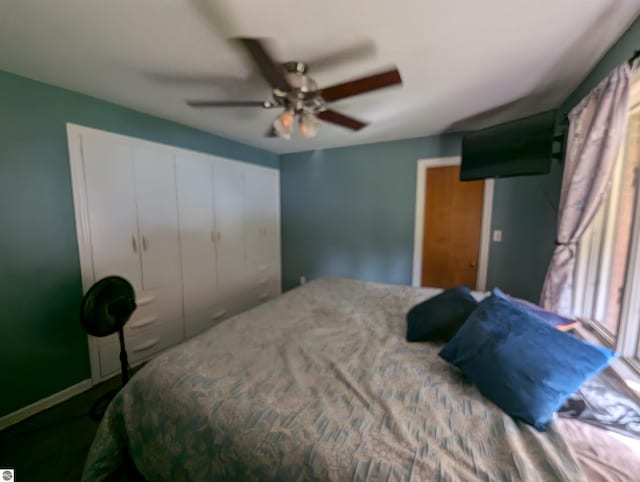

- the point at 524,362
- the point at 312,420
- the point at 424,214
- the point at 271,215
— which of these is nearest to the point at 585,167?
the point at 524,362

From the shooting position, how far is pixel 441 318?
1.45m

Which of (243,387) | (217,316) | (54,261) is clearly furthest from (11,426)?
(243,387)

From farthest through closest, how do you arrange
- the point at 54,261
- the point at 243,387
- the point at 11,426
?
1. the point at 54,261
2. the point at 11,426
3. the point at 243,387

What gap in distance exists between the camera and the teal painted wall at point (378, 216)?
2455mm

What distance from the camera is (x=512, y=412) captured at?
866 millimetres

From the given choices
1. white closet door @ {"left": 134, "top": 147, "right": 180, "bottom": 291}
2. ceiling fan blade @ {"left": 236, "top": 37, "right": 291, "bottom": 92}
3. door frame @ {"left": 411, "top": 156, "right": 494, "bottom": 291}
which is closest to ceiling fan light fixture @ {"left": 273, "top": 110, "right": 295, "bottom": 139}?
ceiling fan blade @ {"left": 236, "top": 37, "right": 291, "bottom": 92}

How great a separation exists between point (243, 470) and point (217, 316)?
2494 mm

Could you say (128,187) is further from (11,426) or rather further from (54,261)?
(11,426)

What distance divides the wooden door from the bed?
6.22 feet

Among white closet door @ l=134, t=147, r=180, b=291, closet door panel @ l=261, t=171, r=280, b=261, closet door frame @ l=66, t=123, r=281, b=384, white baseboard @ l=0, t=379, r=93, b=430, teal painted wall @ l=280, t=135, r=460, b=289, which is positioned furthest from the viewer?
closet door panel @ l=261, t=171, r=280, b=261

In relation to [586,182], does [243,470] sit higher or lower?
lower

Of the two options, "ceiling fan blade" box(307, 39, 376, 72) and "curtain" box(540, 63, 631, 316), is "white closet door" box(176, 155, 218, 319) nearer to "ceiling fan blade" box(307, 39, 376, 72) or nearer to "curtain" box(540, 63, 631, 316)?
"ceiling fan blade" box(307, 39, 376, 72)

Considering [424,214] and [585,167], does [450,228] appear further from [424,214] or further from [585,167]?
[585,167]

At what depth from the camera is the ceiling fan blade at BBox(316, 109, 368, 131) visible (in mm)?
1774
